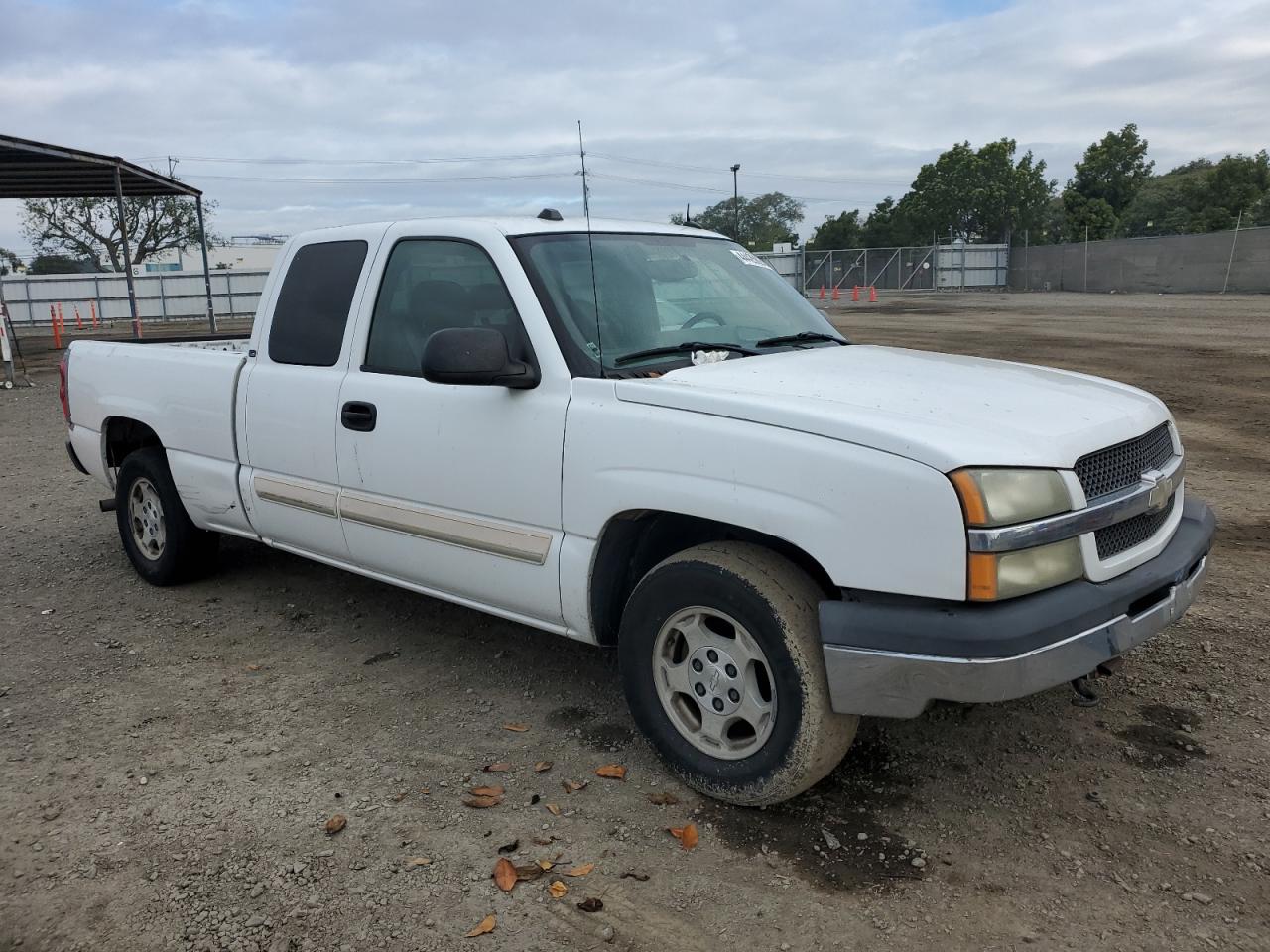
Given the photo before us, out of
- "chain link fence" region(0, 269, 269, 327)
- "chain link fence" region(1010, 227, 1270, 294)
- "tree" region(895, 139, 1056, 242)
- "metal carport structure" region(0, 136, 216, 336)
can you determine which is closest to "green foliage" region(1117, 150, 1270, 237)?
"tree" region(895, 139, 1056, 242)

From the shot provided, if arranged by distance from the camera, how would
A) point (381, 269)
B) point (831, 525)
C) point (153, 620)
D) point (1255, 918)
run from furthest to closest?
point (153, 620) < point (381, 269) < point (831, 525) < point (1255, 918)

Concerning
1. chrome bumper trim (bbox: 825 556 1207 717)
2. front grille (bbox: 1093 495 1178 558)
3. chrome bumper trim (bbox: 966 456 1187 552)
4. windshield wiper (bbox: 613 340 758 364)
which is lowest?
chrome bumper trim (bbox: 825 556 1207 717)

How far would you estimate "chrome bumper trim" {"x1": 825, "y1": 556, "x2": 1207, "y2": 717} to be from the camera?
2.70 metres

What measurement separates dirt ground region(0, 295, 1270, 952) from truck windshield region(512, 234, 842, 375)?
147cm

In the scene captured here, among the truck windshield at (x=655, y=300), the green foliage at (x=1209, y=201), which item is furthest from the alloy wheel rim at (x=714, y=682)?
the green foliage at (x=1209, y=201)

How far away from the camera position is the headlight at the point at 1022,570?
269cm

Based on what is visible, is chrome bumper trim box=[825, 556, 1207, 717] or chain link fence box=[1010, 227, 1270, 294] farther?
chain link fence box=[1010, 227, 1270, 294]

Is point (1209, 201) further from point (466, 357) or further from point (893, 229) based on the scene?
point (466, 357)

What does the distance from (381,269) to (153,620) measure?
2360 mm

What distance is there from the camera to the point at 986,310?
28.5 meters

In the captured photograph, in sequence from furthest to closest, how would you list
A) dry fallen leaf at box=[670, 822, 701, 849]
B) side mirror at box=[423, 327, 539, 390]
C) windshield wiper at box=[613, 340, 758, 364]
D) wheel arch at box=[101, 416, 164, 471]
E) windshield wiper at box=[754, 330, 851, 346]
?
1. wheel arch at box=[101, 416, 164, 471]
2. windshield wiper at box=[754, 330, 851, 346]
3. windshield wiper at box=[613, 340, 758, 364]
4. side mirror at box=[423, 327, 539, 390]
5. dry fallen leaf at box=[670, 822, 701, 849]

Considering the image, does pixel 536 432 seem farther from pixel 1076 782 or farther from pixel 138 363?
pixel 138 363

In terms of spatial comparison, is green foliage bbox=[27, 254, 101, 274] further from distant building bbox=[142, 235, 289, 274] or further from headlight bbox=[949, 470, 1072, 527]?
headlight bbox=[949, 470, 1072, 527]

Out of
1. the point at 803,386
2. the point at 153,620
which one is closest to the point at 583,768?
the point at 803,386
